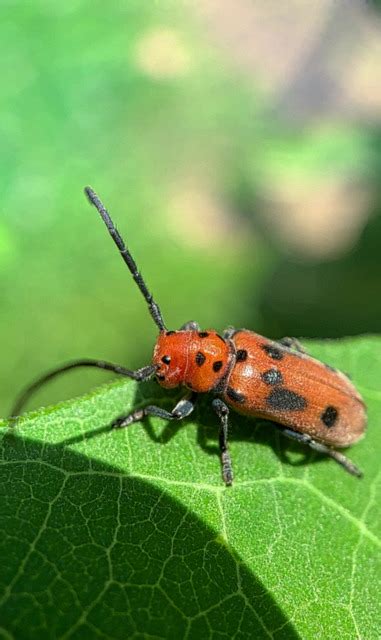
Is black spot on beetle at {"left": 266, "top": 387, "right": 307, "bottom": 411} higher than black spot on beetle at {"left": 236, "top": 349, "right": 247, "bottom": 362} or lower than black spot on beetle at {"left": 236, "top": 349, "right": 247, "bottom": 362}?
lower

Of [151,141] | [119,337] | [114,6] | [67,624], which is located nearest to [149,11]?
[114,6]

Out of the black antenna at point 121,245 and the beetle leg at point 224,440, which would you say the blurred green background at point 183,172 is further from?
the beetle leg at point 224,440

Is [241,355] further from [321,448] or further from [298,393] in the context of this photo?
[321,448]

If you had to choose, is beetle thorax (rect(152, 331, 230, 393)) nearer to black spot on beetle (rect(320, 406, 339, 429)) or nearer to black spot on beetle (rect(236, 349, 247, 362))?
black spot on beetle (rect(236, 349, 247, 362))

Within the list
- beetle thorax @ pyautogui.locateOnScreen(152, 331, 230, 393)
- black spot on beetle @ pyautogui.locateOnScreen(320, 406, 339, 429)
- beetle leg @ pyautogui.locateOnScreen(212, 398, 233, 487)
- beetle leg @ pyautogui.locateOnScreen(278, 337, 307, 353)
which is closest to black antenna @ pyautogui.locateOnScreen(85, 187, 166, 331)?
beetle thorax @ pyautogui.locateOnScreen(152, 331, 230, 393)

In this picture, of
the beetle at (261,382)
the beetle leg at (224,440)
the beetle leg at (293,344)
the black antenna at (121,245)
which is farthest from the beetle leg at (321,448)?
the black antenna at (121,245)

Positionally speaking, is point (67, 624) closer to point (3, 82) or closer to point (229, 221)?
point (3, 82)
